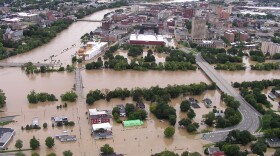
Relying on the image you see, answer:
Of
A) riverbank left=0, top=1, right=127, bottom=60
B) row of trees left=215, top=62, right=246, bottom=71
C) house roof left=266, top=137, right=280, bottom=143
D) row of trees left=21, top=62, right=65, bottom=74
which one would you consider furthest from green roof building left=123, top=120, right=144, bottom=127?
riverbank left=0, top=1, right=127, bottom=60

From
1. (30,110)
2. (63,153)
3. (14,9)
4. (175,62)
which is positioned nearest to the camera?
(63,153)

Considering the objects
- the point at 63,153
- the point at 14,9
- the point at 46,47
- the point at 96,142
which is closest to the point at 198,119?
the point at 96,142

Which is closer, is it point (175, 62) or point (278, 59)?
point (175, 62)

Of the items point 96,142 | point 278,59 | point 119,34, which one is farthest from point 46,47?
point 278,59

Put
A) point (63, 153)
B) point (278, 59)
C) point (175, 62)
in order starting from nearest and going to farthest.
Answer: 1. point (63, 153)
2. point (175, 62)
3. point (278, 59)

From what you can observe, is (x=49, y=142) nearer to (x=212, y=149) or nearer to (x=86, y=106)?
(x=86, y=106)

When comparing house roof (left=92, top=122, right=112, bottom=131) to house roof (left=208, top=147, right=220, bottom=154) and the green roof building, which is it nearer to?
the green roof building

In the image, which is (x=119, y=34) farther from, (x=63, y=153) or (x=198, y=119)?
(x=63, y=153)
